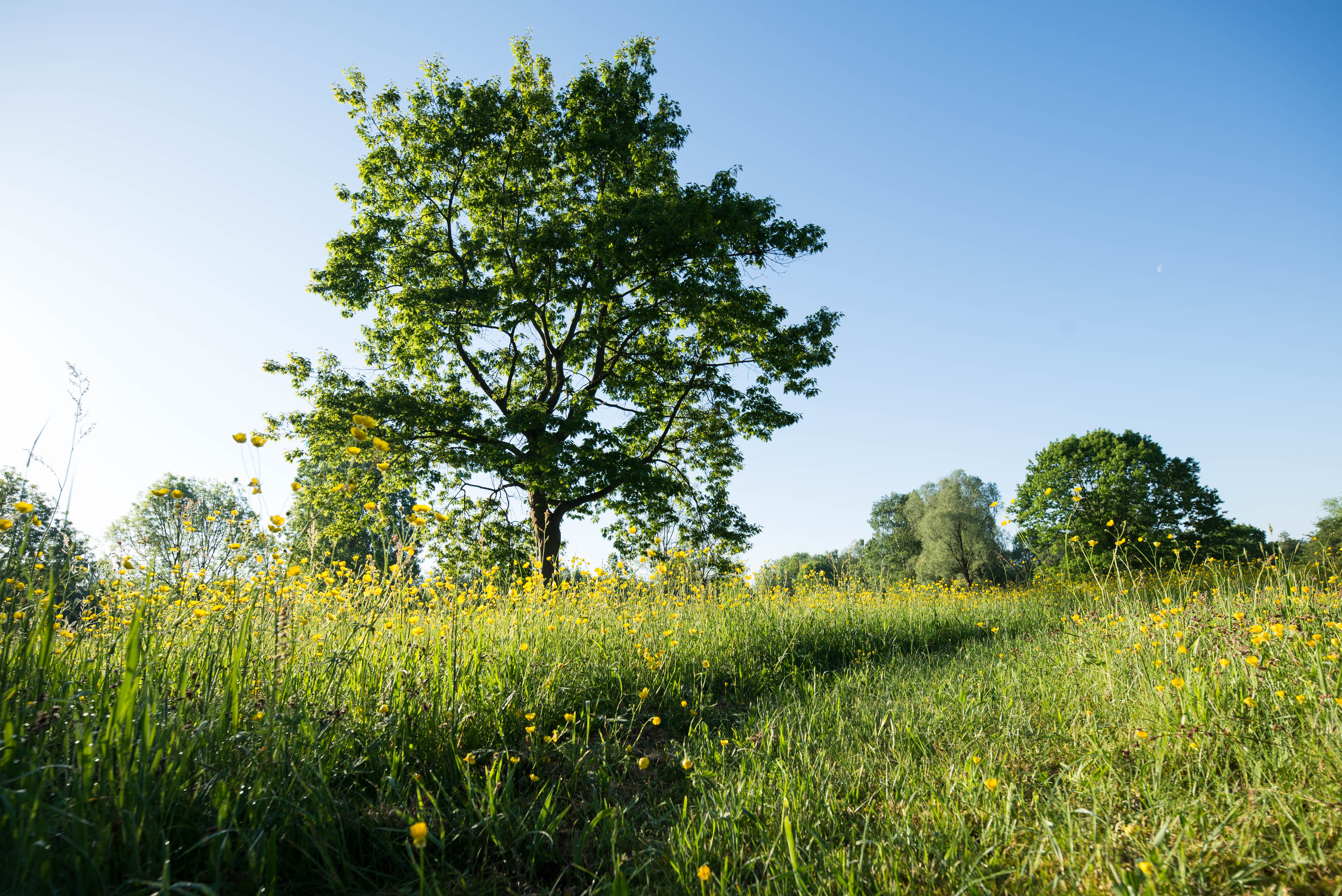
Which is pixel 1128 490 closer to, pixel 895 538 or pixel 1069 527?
pixel 895 538

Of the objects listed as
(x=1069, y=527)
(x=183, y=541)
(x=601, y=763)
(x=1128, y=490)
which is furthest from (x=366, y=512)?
(x=1128, y=490)

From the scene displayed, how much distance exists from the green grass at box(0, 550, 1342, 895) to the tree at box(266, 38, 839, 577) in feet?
25.8

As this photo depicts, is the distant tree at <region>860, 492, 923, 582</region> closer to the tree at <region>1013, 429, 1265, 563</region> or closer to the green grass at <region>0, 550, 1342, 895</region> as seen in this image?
the tree at <region>1013, 429, 1265, 563</region>

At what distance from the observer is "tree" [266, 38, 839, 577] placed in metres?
11.4

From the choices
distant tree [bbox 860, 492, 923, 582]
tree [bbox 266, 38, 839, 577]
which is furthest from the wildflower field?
distant tree [bbox 860, 492, 923, 582]

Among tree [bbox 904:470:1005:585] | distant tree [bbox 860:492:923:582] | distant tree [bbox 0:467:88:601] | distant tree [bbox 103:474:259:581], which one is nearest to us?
distant tree [bbox 0:467:88:601]

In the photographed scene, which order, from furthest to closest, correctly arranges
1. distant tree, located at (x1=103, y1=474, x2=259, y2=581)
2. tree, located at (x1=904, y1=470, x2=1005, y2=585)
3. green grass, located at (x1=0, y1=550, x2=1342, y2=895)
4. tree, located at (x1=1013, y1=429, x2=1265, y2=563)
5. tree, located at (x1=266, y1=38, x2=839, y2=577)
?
tree, located at (x1=904, y1=470, x2=1005, y2=585) → tree, located at (x1=1013, y1=429, x2=1265, y2=563) → tree, located at (x1=266, y1=38, x2=839, y2=577) → distant tree, located at (x1=103, y1=474, x2=259, y2=581) → green grass, located at (x1=0, y1=550, x2=1342, y2=895)

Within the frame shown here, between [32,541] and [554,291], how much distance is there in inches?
426

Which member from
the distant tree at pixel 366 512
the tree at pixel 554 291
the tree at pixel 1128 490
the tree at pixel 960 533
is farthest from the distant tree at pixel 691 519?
the tree at pixel 960 533

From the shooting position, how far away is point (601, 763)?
8.80 feet

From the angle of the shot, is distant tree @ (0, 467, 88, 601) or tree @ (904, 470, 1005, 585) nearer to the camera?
distant tree @ (0, 467, 88, 601)

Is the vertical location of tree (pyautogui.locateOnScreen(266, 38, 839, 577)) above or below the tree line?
above

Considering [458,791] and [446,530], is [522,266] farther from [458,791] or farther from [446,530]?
[458,791]

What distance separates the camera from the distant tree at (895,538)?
37.4 meters
